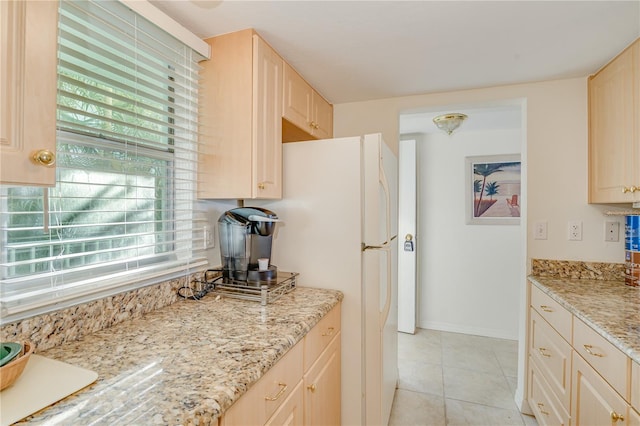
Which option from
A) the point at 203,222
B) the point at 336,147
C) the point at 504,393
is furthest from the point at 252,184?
the point at 504,393

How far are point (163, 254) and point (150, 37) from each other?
915mm

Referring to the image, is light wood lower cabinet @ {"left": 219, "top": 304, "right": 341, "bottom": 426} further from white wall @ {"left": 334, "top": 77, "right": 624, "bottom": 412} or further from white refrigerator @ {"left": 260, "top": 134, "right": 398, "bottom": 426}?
white wall @ {"left": 334, "top": 77, "right": 624, "bottom": 412}

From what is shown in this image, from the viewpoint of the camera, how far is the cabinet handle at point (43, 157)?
734 mm

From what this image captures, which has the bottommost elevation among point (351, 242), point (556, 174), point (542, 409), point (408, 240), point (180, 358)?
point (542, 409)

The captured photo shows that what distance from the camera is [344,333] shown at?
1696mm

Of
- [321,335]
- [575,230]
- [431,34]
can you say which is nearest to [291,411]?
[321,335]

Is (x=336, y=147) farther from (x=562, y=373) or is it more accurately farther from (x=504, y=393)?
(x=504, y=393)

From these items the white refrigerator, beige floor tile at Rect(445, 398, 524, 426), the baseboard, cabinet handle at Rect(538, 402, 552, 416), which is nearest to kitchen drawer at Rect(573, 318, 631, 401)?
Result: cabinet handle at Rect(538, 402, 552, 416)

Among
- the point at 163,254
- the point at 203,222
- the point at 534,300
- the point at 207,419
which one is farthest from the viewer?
the point at 534,300

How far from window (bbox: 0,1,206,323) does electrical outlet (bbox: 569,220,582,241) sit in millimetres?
2235

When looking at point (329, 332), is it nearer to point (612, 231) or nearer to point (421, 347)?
point (612, 231)

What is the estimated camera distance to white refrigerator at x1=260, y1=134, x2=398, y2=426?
1.66m

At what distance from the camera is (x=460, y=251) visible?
3.45m

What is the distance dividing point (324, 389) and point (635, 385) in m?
1.11
